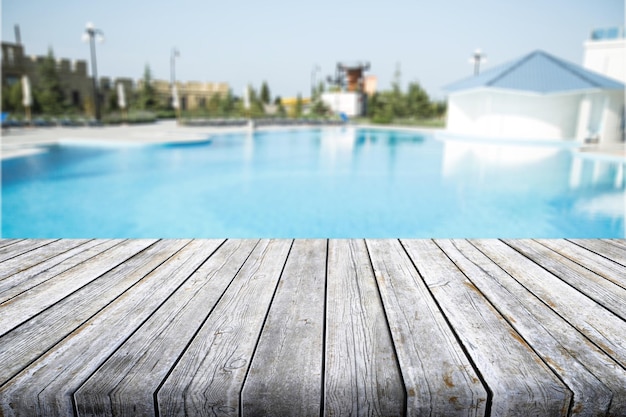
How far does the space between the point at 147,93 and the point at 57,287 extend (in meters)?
39.0

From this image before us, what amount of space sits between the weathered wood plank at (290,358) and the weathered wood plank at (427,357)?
0.79 ft

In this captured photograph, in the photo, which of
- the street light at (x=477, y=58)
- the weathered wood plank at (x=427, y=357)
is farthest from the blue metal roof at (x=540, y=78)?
the weathered wood plank at (x=427, y=357)

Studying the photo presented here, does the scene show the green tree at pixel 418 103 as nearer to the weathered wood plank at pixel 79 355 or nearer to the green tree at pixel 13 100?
the green tree at pixel 13 100

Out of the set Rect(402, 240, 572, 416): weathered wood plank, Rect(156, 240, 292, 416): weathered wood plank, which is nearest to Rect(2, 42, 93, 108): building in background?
Rect(156, 240, 292, 416): weathered wood plank

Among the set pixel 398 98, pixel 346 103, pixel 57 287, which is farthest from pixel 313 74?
pixel 57 287

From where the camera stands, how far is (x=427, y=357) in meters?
1.14

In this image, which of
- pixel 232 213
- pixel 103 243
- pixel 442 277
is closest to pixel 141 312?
pixel 103 243

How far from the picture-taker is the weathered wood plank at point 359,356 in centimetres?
101

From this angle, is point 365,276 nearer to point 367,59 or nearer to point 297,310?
point 297,310

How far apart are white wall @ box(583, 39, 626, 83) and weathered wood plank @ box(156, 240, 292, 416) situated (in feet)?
85.8

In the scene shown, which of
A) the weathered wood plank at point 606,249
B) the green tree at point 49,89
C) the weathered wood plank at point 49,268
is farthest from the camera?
the green tree at point 49,89

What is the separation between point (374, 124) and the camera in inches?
1308

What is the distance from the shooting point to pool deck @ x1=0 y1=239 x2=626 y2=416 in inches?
39.7

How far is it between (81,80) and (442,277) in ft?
129
